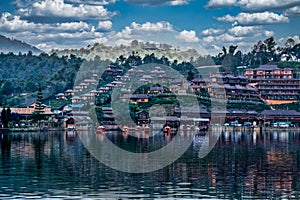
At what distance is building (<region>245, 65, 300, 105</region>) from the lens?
85.8 m

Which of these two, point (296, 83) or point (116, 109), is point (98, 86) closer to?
point (116, 109)

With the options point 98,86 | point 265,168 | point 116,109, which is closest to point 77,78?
point 98,86

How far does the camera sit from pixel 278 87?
8669cm

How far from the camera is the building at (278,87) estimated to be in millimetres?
85812

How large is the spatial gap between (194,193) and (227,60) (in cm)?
8970

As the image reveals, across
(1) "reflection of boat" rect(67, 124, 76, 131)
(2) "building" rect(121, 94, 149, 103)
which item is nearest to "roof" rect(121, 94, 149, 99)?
(2) "building" rect(121, 94, 149, 103)

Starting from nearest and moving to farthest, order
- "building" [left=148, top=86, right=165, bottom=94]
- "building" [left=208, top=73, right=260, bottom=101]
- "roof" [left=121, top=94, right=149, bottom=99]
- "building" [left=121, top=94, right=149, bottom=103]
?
"building" [left=121, top=94, right=149, bottom=103] → "roof" [left=121, top=94, right=149, bottom=99] → "building" [left=208, top=73, right=260, bottom=101] → "building" [left=148, top=86, right=165, bottom=94]

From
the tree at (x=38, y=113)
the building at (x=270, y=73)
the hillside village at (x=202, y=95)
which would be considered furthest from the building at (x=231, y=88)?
the tree at (x=38, y=113)

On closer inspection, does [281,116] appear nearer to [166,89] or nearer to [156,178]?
[166,89]

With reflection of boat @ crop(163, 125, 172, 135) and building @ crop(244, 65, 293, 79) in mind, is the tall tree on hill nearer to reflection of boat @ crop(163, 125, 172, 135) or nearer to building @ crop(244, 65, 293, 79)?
building @ crop(244, 65, 293, 79)

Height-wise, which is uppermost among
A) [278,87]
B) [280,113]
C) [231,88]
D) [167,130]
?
[278,87]

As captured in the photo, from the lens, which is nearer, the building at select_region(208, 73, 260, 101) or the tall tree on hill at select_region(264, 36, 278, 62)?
the building at select_region(208, 73, 260, 101)

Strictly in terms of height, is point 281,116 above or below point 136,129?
above

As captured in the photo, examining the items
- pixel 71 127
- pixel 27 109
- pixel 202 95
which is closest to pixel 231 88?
pixel 202 95
